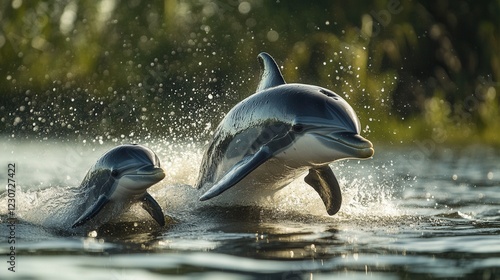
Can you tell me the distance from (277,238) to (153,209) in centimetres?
148

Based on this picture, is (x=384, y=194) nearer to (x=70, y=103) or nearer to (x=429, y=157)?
(x=429, y=157)

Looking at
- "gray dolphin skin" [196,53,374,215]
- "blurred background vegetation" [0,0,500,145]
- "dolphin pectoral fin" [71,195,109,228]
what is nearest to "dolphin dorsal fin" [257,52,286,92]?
"gray dolphin skin" [196,53,374,215]

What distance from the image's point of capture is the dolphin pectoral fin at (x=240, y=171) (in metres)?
9.32

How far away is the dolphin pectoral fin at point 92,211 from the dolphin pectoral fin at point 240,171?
0.89m

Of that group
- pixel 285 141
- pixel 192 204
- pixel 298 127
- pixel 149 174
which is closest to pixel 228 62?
pixel 192 204

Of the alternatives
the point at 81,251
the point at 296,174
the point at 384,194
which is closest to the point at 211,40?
the point at 384,194

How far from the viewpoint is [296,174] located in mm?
10047

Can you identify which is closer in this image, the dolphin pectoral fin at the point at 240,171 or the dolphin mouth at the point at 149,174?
the dolphin mouth at the point at 149,174

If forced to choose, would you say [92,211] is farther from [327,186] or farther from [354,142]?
[354,142]

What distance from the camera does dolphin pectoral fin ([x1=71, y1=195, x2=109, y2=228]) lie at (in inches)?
362

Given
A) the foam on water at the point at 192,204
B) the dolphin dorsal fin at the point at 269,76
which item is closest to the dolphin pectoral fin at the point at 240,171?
the foam on water at the point at 192,204

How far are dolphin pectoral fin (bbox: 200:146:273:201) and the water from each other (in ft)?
1.01

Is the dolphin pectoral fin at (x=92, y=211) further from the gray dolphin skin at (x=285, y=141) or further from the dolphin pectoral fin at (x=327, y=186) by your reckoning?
the dolphin pectoral fin at (x=327, y=186)

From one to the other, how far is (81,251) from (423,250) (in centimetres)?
260
